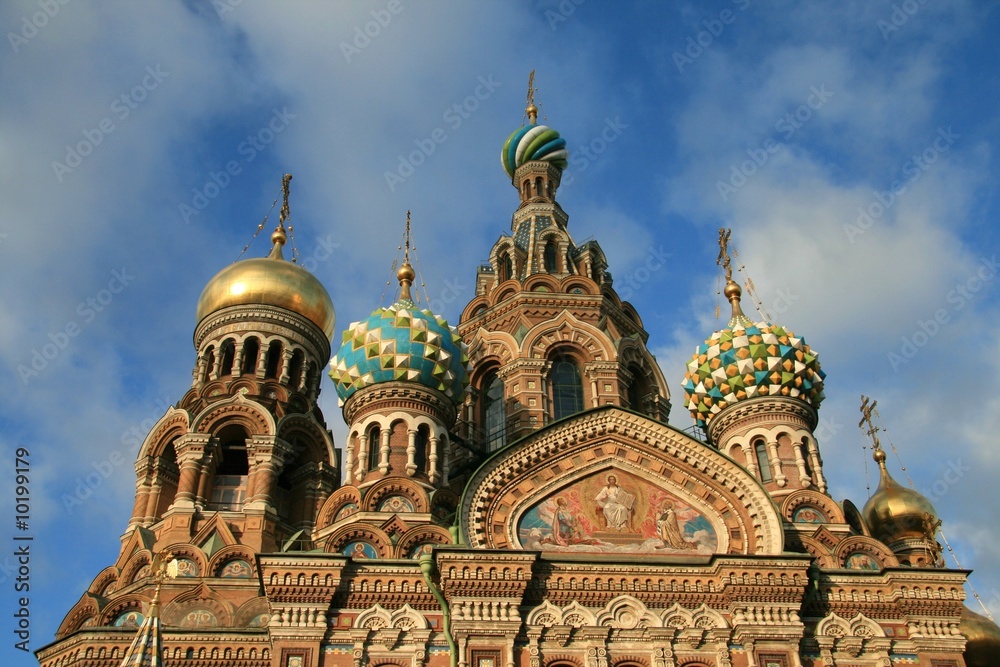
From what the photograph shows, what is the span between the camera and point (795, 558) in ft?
39.8

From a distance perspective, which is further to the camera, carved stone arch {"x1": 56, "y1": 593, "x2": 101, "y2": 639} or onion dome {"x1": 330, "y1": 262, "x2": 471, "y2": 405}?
onion dome {"x1": 330, "y1": 262, "x2": 471, "y2": 405}

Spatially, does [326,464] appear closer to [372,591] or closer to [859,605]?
[372,591]

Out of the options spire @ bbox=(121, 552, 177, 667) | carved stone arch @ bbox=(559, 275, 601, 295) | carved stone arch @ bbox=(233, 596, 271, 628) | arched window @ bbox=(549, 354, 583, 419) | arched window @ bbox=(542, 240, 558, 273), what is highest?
arched window @ bbox=(542, 240, 558, 273)

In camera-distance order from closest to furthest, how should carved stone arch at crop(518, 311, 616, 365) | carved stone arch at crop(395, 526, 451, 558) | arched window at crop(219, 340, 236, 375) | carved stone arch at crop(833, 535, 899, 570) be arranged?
carved stone arch at crop(395, 526, 451, 558), carved stone arch at crop(833, 535, 899, 570), carved stone arch at crop(518, 311, 616, 365), arched window at crop(219, 340, 236, 375)

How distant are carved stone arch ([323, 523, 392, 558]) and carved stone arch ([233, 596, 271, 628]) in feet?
6.44

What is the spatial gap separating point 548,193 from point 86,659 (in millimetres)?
13527

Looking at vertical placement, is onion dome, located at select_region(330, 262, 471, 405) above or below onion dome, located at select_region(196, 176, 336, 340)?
below

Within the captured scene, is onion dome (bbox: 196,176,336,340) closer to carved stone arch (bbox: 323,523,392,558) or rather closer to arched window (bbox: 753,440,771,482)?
carved stone arch (bbox: 323,523,392,558)

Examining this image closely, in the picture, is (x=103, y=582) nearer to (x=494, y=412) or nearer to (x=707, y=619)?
(x=494, y=412)

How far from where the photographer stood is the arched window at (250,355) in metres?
18.6

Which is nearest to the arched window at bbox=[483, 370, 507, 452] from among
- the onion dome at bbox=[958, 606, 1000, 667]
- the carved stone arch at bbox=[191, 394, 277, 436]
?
the carved stone arch at bbox=[191, 394, 277, 436]

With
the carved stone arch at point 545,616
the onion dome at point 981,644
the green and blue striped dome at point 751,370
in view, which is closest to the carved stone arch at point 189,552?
the carved stone arch at point 545,616

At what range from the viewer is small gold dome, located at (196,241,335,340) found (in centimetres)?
1923

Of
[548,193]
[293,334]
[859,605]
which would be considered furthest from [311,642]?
[548,193]
